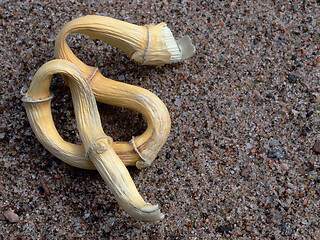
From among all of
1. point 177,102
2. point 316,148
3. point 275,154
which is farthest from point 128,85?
point 316,148

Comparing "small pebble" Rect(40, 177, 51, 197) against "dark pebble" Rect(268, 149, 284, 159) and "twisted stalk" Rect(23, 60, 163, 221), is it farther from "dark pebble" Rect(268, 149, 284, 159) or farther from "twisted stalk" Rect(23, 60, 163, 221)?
"dark pebble" Rect(268, 149, 284, 159)

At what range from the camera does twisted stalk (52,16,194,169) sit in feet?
3.50

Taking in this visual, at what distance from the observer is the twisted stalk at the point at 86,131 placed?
100 cm

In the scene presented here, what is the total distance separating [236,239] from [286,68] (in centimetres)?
54

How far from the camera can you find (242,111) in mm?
1193

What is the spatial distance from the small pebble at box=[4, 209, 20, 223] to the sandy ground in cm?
1

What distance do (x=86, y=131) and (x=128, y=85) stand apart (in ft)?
0.58

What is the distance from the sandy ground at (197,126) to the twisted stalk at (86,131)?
0.29ft

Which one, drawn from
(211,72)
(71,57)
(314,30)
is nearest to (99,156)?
(71,57)

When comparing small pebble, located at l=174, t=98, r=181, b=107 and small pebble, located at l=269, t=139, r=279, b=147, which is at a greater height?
small pebble, located at l=174, t=98, r=181, b=107

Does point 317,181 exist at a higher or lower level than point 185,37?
lower

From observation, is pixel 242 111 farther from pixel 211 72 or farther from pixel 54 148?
pixel 54 148

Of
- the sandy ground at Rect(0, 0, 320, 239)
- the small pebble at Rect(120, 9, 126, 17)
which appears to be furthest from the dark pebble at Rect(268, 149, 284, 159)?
the small pebble at Rect(120, 9, 126, 17)

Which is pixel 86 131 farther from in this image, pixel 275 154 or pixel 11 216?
pixel 275 154
